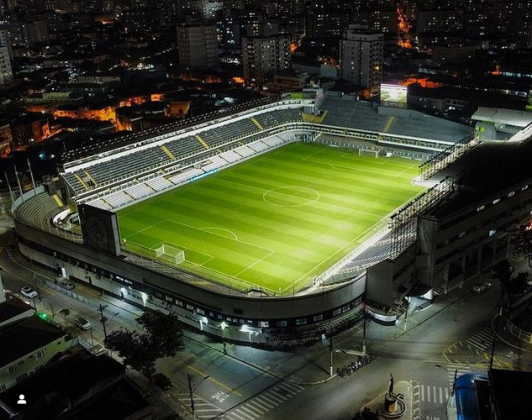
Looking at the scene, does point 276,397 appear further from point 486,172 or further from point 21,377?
point 486,172

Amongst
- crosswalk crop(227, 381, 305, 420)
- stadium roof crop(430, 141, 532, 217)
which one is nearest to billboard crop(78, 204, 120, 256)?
crosswalk crop(227, 381, 305, 420)

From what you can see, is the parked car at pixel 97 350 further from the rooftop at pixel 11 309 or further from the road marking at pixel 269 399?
the road marking at pixel 269 399

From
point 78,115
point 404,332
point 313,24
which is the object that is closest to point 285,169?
point 404,332

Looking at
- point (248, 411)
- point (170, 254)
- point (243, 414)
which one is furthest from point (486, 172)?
point (243, 414)

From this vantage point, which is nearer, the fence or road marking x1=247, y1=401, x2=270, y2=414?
road marking x1=247, y1=401, x2=270, y2=414

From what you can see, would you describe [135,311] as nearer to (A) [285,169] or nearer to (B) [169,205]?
(B) [169,205]

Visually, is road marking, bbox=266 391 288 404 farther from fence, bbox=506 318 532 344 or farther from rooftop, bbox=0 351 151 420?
fence, bbox=506 318 532 344
